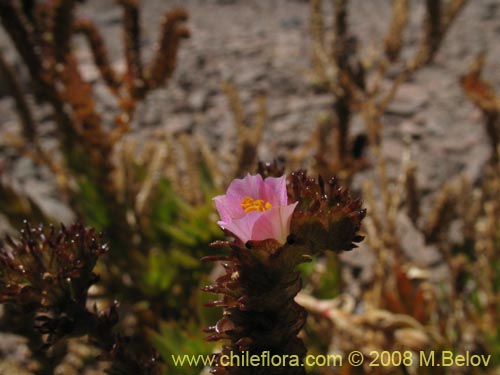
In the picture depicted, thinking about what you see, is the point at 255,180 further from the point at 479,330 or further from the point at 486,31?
the point at 486,31

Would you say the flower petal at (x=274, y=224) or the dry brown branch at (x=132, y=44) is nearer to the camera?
the flower petal at (x=274, y=224)

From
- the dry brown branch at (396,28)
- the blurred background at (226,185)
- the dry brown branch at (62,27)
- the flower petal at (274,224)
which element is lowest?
the blurred background at (226,185)

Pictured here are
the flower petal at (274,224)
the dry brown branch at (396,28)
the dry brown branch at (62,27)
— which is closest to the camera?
the flower petal at (274,224)

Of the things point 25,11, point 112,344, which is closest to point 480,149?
point 25,11

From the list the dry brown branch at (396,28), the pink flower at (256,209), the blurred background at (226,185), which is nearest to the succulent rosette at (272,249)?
the pink flower at (256,209)

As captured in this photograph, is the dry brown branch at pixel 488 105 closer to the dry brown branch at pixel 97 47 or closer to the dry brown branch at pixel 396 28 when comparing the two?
the dry brown branch at pixel 396 28

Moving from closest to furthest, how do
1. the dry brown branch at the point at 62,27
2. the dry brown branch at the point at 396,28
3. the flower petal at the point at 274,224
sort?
the flower petal at the point at 274,224
the dry brown branch at the point at 62,27
the dry brown branch at the point at 396,28

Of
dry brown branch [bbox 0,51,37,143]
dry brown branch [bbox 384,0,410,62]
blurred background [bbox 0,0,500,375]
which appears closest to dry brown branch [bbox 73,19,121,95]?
blurred background [bbox 0,0,500,375]

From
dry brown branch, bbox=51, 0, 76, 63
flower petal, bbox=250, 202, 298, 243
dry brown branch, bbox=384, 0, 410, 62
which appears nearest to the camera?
flower petal, bbox=250, 202, 298, 243

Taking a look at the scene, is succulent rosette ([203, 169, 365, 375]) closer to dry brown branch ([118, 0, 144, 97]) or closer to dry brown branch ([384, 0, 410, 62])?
dry brown branch ([118, 0, 144, 97])
